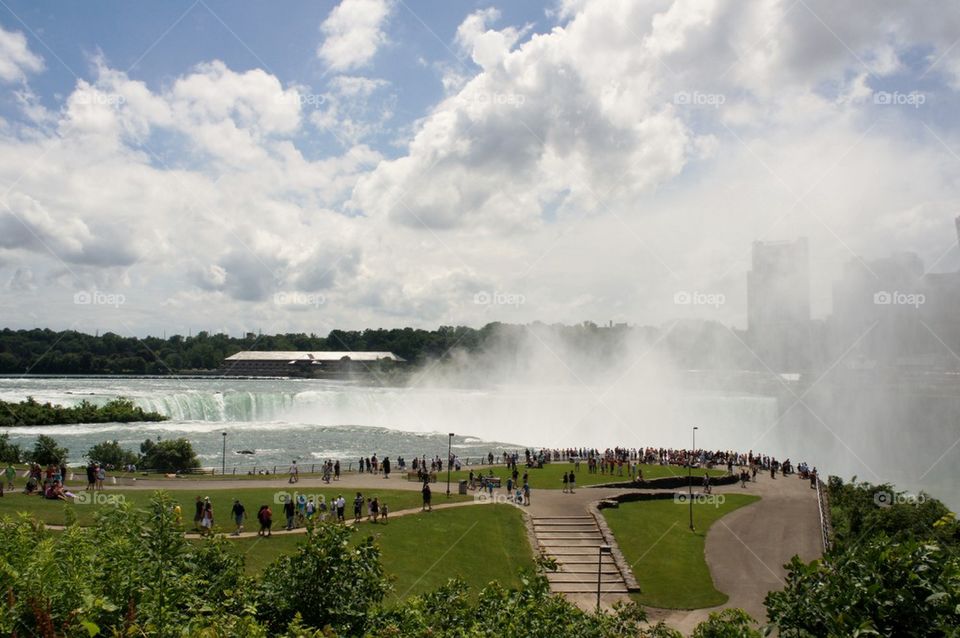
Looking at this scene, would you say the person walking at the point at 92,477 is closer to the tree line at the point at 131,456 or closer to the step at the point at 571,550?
the tree line at the point at 131,456

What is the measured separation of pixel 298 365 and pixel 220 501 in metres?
141

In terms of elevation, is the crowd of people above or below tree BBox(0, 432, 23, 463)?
above

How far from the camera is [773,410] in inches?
3322

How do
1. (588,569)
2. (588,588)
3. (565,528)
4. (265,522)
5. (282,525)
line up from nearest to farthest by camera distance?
(265,522) → (282,525) → (588,588) → (588,569) → (565,528)

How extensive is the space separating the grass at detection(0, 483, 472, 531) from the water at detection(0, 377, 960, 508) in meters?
23.8

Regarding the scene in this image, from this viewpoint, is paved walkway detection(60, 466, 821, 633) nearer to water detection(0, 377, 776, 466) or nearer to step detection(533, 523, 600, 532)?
step detection(533, 523, 600, 532)

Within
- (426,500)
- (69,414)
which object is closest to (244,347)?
(69,414)

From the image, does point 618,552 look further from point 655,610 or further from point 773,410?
point 773,410

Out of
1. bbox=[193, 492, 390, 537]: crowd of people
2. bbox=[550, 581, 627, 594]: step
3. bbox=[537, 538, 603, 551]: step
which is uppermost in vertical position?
bbox=[193, 492, 390, 537]: crowd of people

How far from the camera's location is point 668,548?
2555 centimetres

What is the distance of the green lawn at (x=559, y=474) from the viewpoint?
35.2 m

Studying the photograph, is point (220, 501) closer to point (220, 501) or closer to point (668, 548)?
point (220, 501)

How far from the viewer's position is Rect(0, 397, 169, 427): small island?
62606mm

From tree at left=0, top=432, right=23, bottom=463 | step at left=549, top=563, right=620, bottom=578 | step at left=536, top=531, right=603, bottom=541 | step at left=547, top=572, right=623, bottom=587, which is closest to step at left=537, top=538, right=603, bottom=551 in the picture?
step at left=536, top=531, right=603, bottom=541
